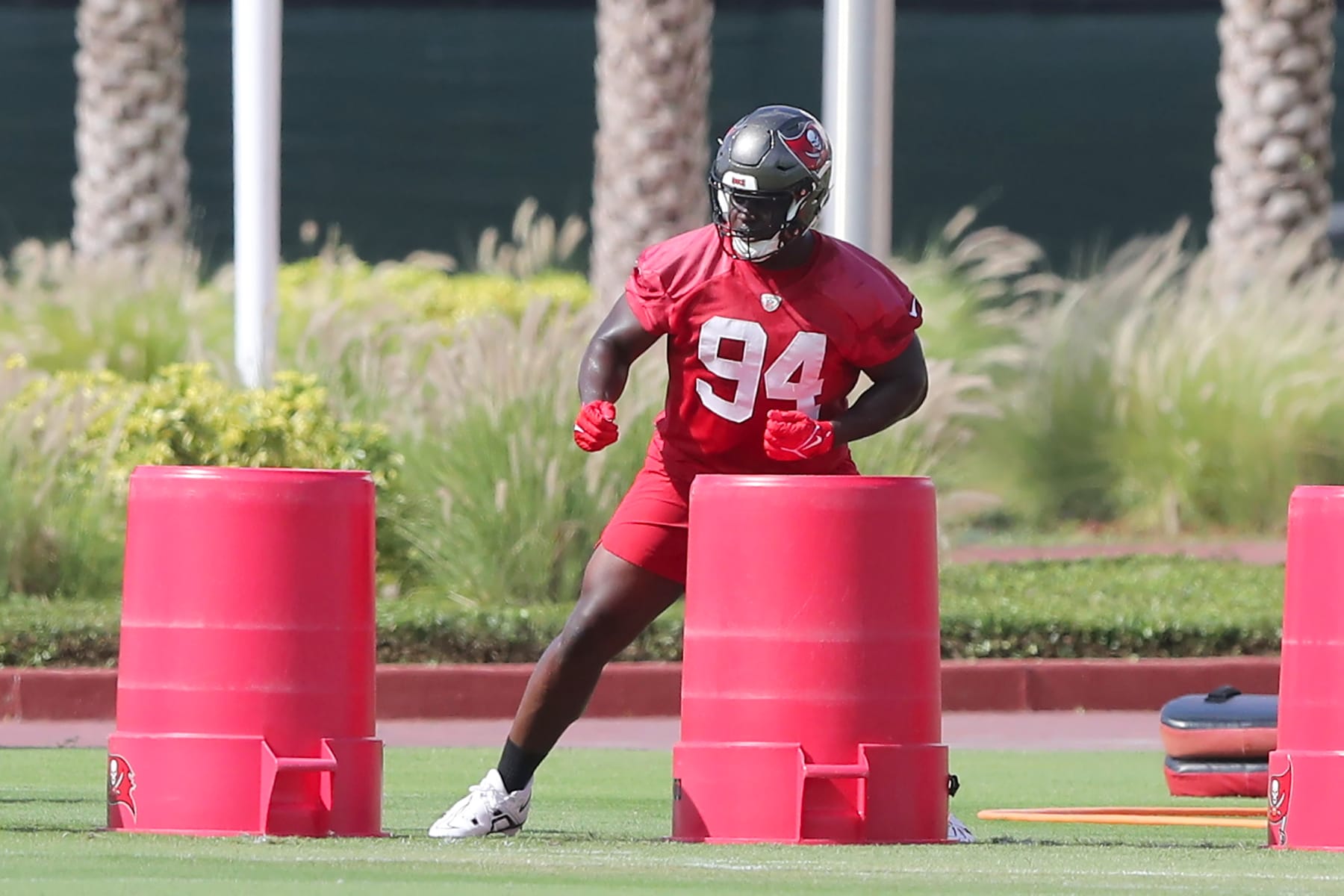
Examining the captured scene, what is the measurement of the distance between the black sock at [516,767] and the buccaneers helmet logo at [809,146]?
1.56 meters

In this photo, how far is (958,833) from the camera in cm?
688

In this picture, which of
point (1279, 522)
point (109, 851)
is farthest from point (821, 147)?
point (1279, 522)

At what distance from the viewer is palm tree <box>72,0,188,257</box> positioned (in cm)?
2088

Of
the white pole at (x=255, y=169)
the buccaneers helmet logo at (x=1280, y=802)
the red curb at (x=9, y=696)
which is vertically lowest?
the red curb at (x=9, y=696)

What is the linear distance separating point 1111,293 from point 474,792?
39.1 feet

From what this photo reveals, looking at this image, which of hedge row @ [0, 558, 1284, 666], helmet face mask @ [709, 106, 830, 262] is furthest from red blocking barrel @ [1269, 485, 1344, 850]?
hedge row @ [0, 558, 1284, 666]

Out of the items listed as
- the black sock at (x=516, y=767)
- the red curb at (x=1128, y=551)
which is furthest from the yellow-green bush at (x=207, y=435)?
the black sock at (x=516, y=767)

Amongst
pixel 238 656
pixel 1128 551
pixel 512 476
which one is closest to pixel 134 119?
pixel 1128 551

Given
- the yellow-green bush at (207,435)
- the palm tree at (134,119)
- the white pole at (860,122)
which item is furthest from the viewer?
the palm tree at (134,119)

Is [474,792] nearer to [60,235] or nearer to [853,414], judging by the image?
[853,414]

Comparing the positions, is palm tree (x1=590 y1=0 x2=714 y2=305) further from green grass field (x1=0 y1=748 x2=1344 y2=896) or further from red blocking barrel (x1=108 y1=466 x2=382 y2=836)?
red blocking barrel (x1=108 y1=466 x2=382 y2=836)

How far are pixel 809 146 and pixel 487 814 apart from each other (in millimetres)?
1758

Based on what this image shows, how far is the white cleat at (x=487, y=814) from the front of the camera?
680 centimetres

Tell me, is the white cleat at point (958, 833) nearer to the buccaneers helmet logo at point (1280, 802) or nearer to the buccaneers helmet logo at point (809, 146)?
the buccaneers helmet logo at point (1280, 802)
